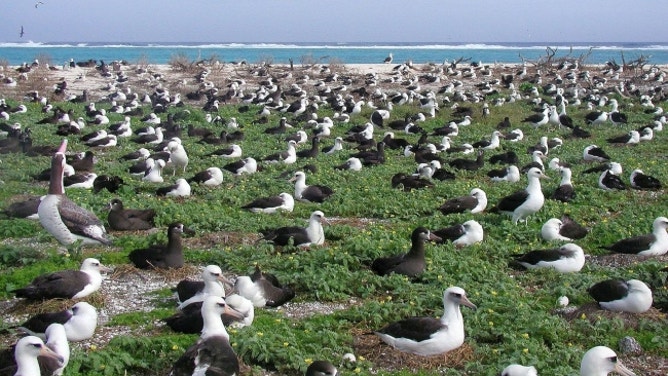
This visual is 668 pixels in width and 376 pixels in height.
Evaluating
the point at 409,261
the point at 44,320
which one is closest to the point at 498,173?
the point at 409,261

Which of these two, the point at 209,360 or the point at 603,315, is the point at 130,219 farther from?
the point at 603,315

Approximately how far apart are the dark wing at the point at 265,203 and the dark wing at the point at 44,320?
703 centimetres

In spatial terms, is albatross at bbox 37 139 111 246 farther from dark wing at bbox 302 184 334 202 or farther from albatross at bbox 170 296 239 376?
dark wing at bbox 302 184 334 202

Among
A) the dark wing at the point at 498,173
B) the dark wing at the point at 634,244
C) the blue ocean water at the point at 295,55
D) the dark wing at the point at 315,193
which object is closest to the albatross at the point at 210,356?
the dark wing at the point at 634,244

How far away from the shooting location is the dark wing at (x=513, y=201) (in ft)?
49.2

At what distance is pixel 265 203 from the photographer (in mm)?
15711

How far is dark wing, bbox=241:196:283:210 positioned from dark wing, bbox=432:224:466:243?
3.76 meters

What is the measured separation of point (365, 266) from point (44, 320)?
4.79 meters

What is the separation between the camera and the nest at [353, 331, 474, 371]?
8609mm

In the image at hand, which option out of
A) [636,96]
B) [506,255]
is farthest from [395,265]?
[636,96]

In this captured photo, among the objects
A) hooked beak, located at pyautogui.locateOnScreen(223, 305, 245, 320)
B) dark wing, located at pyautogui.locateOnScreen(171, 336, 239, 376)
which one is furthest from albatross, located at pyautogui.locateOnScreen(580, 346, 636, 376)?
hooked beak, located at pyautogui.locateOnScreen(223, 305, 245, 320)

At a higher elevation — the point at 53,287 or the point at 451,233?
the point at 53,287

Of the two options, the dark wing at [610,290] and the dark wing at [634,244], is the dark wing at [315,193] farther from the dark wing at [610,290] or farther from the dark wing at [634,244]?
the dark wing at [610,290]

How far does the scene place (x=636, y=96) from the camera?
137 feet
